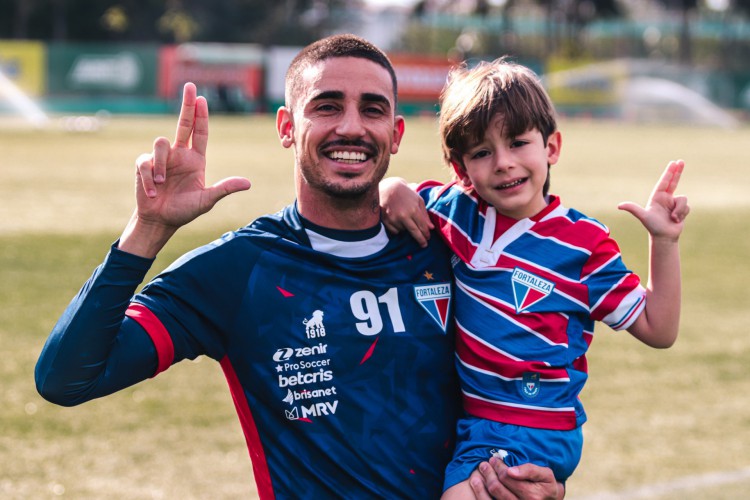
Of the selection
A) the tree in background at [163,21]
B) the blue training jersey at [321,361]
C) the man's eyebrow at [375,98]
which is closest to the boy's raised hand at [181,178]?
the blue training jersey at [321,361]

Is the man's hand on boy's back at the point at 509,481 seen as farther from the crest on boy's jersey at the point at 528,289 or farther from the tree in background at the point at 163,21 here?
the tree in background at the point at 163,21

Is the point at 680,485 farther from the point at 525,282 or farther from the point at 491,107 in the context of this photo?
the point at 491,107

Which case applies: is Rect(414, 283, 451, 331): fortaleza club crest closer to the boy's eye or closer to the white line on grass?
the boy's eye

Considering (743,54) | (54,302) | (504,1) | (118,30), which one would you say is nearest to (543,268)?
(54,302)

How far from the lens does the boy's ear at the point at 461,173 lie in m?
3.50

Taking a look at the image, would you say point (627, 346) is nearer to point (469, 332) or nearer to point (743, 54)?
point (469, 332)

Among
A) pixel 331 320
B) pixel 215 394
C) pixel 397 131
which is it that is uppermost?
pixel 397 131

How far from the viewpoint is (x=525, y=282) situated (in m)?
3.17

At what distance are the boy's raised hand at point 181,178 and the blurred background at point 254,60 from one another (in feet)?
98.3

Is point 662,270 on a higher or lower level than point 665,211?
lower

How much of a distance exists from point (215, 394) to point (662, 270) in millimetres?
4899

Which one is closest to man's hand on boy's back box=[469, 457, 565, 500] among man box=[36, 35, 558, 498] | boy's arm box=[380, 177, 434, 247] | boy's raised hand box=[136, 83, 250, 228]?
man box=[36, 35, 558, 498]

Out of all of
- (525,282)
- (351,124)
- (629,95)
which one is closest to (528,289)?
(525,282)

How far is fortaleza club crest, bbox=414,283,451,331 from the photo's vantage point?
3.24 metres
